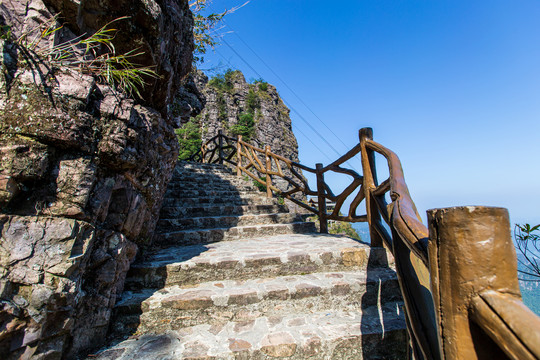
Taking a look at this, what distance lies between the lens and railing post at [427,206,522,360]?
0.60 m

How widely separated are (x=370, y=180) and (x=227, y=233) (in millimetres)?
2095

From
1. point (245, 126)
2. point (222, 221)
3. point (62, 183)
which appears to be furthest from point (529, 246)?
point (245, 126)

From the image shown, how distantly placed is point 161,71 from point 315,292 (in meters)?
2.42

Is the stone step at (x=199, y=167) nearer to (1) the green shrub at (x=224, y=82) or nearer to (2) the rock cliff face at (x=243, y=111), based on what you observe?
(2) the rock cliff face at (x=243, y=111)

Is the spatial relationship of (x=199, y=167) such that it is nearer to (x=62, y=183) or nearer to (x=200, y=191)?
(x=200, y=191)

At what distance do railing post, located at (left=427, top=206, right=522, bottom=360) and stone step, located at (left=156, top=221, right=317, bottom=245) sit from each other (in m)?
3.18

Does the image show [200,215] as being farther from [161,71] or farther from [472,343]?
[472,343]

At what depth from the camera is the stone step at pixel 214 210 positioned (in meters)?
3.98

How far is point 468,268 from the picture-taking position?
2.04 feet

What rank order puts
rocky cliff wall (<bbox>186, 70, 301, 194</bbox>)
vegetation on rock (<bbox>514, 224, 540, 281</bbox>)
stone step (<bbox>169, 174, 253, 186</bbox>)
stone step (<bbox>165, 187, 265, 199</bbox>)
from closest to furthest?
vegetation on rock (<bbox>514, 224, 540, 281</bbox>) → stone step (<bbox>165, 187, 265, 199</bbox>) → stone step (<bbox>169, 174, 253, 186</bbox>) → rocky cliff wall (<bbox>186, 70, 301, 194</bbox>)

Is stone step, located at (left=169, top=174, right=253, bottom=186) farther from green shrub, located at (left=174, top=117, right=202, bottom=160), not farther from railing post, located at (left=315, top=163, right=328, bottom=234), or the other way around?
green shrub, located at (left=174, top=117, right=202, bottom=160)

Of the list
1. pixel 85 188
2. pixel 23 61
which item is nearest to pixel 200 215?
pixel 85 188

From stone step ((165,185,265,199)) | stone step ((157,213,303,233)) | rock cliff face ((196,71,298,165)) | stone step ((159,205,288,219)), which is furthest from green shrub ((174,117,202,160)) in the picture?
stone step ((157,213,303,233))

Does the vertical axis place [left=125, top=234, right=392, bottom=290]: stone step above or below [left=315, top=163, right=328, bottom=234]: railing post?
below
